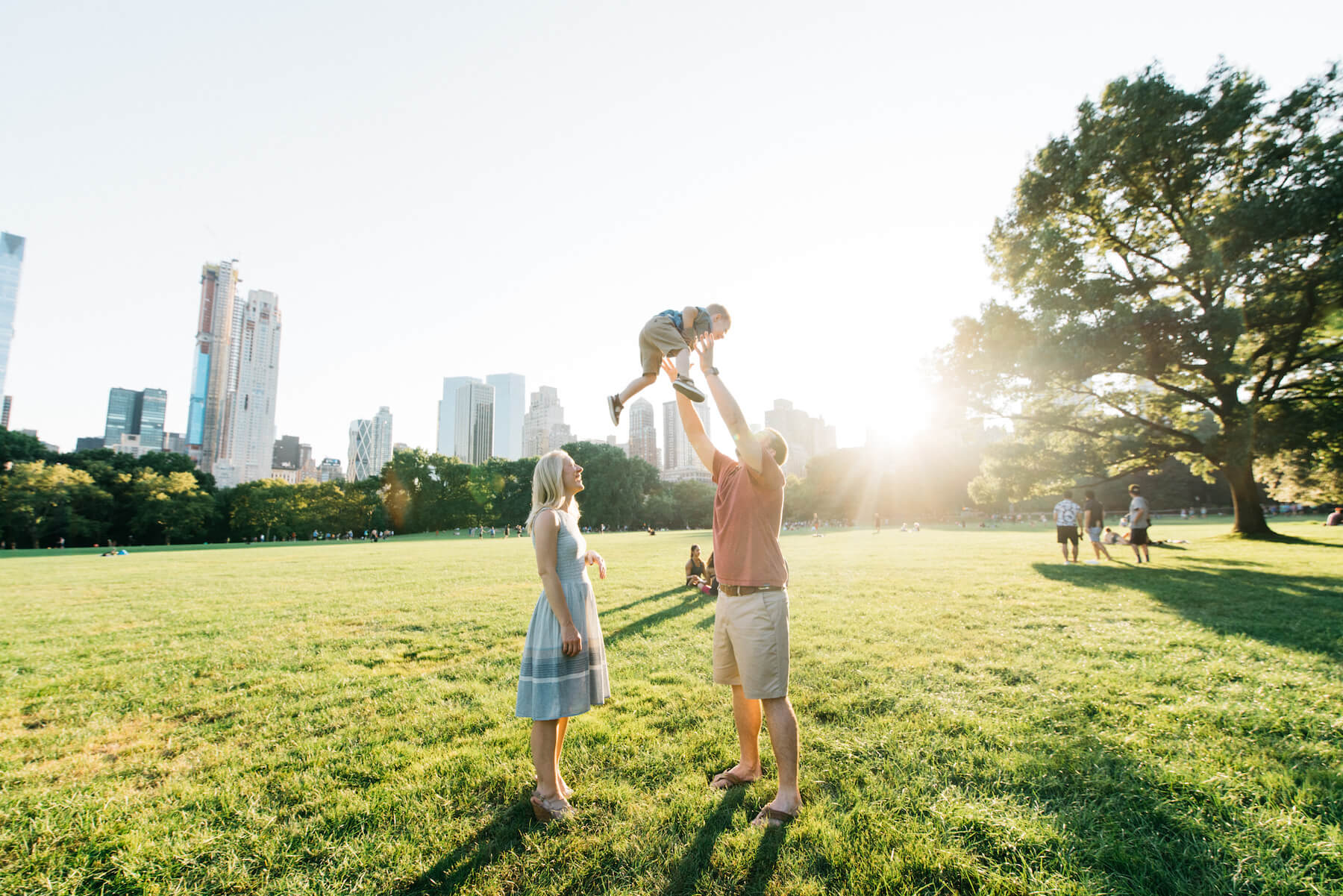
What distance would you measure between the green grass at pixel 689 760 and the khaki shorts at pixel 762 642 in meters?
0.78

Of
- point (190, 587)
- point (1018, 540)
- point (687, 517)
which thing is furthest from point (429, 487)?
point (1018, 540)

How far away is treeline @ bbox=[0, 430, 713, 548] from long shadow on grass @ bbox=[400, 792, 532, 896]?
4773cm

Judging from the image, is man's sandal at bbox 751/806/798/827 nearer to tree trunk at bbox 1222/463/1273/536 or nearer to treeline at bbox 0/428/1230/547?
tree trunk at bbox 1222/463/1273/536

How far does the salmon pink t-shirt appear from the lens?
135 inches

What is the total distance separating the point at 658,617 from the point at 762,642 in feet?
20.1

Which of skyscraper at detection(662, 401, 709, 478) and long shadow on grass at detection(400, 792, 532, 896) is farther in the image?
skyscraper at detection(662, 401, 709, 478)

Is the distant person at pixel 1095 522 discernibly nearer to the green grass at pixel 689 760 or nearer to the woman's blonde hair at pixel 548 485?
the green grass at pixel 689 760

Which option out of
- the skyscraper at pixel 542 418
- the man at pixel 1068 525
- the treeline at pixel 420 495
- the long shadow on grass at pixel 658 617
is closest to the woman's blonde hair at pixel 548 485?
the long shadow on grass at pixel 658 617

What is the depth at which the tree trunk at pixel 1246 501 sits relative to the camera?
20906 mm

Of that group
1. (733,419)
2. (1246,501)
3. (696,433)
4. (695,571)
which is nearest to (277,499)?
(695,571)

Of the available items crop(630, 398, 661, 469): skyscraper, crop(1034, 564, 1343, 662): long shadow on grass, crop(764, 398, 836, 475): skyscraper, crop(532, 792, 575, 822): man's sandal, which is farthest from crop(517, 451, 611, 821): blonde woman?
crop(764, 398, 836, 475): skyscraper

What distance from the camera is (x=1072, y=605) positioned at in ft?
30.6

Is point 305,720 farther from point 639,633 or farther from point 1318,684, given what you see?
point 1318,684

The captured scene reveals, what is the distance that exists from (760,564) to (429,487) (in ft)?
271
